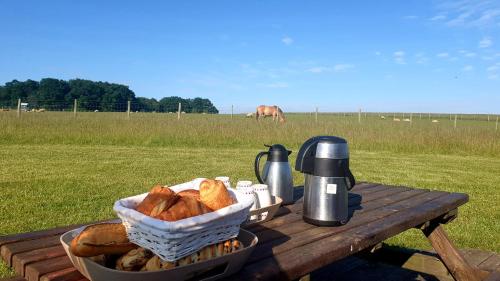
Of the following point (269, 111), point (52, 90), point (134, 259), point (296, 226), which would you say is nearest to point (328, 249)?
point (296, 226)

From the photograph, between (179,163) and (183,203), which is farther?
(179,163)

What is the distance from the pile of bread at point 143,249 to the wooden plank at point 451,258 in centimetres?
210

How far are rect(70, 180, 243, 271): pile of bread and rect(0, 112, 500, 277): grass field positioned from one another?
2352 mm

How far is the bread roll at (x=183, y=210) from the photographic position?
1.10 metres

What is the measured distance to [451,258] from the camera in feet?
9.01

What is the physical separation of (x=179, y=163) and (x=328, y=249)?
6.63m

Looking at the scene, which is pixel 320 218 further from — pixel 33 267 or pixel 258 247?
pixel 33 267

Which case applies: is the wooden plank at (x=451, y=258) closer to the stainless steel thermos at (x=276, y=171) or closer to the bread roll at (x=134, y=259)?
the stainless steel thermos at (x=276, y=171)

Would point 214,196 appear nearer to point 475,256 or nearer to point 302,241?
point 302,241

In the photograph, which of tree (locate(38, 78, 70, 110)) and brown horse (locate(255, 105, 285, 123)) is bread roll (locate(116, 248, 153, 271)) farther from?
tree (locate(38, 78, 70, 110))

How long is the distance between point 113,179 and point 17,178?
1415mm

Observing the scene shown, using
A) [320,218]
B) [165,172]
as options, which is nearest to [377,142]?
[165,172]

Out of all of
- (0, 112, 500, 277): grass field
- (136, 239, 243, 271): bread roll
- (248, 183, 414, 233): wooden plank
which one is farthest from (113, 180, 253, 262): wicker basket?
(0, 112, 500, 277): grass field

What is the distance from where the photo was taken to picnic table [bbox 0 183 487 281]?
127cm
